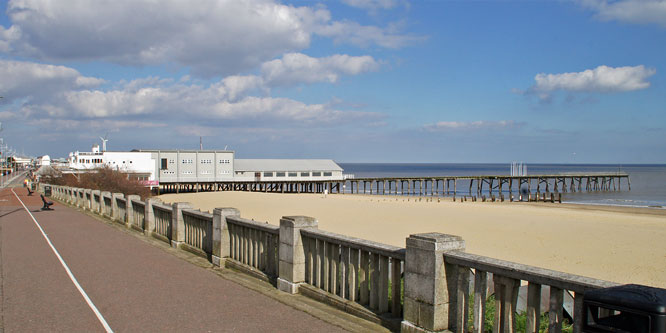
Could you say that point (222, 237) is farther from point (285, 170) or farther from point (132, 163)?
point (285, 170)

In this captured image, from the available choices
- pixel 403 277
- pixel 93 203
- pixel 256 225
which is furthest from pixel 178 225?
pixel 93 203

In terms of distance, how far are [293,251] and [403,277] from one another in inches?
73.7

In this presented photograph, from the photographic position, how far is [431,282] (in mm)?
5137

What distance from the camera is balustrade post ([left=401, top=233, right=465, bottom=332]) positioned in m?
5.12

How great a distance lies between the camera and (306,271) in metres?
7.68

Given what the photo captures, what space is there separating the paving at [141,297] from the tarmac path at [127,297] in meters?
0.01

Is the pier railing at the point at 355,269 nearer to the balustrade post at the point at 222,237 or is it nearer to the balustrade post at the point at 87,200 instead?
the balustrade post at the point at 222,237

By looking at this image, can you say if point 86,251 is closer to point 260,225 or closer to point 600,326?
point 260,225

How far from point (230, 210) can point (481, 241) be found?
57.2 ft

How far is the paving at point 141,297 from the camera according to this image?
246 inches

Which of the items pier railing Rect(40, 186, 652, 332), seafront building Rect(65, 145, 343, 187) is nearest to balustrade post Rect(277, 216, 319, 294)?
pier railing Rect(40, 186, 652, 332)

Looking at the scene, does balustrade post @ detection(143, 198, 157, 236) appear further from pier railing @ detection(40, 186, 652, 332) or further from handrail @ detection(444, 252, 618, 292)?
handrail @ detection(444, 252, 618, 292)

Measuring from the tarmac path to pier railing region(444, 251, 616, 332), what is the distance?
168cm

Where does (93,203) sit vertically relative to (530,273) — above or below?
below
